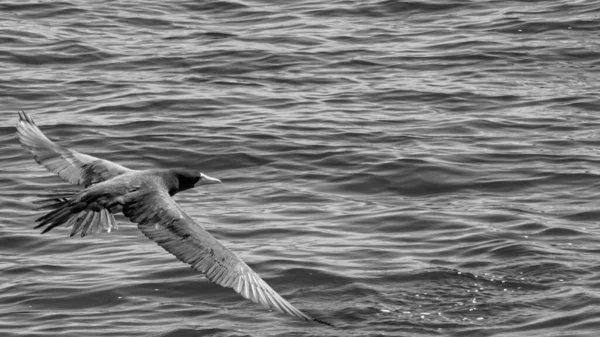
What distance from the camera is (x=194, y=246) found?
7.11m

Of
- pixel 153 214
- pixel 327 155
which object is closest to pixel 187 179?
pixel 153 214

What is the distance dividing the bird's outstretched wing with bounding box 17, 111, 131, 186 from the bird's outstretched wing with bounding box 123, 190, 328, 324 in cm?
63

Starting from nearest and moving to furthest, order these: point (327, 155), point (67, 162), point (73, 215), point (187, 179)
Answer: point (73, 215) → point (187, 179) → point (67, 162) → point (327, 155)

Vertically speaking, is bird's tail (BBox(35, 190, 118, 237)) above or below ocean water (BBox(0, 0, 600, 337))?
above

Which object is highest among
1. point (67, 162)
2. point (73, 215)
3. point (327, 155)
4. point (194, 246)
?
point (67, 162)

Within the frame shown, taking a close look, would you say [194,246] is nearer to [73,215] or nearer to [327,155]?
[73,215]

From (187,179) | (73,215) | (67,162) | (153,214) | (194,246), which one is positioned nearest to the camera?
(194,246)

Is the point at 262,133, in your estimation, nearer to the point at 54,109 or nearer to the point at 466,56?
the point at 54,109

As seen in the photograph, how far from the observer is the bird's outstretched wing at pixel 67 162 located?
7973 millimetres

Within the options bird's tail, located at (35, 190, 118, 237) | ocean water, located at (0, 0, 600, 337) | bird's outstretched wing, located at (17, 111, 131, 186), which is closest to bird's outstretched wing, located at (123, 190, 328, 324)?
bird's tail, located at (35, 190, 118, 237)

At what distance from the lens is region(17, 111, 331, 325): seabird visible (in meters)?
6.88

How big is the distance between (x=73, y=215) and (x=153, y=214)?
547mm

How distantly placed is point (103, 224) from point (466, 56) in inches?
295

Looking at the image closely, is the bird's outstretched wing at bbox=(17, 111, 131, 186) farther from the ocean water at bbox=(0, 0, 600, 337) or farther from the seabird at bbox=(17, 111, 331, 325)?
the ocean water at bbox=(0, 0, 600, 337)
